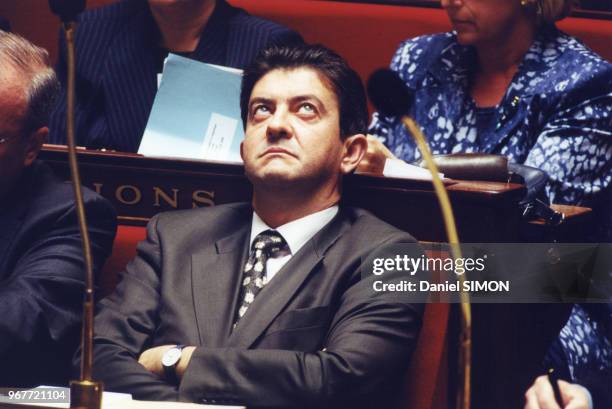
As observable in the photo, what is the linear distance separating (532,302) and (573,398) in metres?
0.37

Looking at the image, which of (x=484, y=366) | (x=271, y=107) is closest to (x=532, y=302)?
(x=484, y=366)

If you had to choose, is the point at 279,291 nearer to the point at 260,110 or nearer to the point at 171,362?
the point at 171,362

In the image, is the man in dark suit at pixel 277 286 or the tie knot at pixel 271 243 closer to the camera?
the man in dark suit at pixel 277 286

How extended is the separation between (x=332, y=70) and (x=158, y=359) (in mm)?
643

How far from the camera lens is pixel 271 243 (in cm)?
210

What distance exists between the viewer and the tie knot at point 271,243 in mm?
2096

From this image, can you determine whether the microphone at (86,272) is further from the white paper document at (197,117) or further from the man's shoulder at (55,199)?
the white paper document at (197,117)

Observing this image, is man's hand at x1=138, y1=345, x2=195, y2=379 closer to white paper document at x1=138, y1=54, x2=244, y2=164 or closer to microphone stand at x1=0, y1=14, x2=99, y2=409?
microphone stand at x1=0, y1=14, x2=99, y2=409

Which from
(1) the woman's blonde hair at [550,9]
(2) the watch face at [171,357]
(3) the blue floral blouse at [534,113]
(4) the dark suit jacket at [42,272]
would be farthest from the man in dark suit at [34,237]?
(1) the woman's blonde hair at [550,9]

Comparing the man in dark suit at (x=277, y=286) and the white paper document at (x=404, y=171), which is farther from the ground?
the white paper document at (x=404, y=171)

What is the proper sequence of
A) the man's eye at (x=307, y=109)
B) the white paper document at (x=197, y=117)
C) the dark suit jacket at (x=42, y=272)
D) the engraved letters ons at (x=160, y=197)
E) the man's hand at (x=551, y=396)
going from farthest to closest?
the white paper document at (x=197, y=117), the engraved letters ons at (x=160, y=197), the man's eye at (x=307, y=109), the dark suit jacket at (x=42, y=272), the man's hand at (x=551, y=396)

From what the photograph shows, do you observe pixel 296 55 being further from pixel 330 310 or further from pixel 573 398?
pixel 573 398

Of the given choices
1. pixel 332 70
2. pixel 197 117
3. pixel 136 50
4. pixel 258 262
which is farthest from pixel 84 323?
pixel 136 50

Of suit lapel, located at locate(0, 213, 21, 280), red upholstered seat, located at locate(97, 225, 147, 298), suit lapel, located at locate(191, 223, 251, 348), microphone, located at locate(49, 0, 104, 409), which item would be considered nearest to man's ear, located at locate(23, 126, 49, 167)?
suit lapel, located at locate(0, 213, 21, 280)
